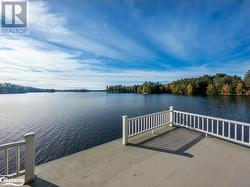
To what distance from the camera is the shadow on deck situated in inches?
151

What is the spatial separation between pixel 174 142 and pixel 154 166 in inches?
61.2

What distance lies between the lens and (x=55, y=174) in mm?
2707

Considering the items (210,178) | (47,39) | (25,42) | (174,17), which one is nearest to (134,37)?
(174,17)

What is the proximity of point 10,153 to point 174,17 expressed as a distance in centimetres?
1192

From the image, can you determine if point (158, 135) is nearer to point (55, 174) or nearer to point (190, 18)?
point (55, 174)

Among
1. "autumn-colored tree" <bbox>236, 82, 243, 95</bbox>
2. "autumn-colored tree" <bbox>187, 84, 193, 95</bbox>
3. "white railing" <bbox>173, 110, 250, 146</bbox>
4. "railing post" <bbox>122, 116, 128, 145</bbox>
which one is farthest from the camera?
"autumn-colored tree" <bbox>187, 84, 193, 95</bbox>

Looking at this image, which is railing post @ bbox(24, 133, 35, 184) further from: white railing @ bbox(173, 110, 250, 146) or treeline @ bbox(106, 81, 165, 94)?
treeline @ bbox(106, 81, 165, 94)

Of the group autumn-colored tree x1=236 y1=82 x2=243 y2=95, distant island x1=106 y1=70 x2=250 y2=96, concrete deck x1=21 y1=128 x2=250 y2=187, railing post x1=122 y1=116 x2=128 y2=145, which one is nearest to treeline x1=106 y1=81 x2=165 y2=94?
distant island x1=106 y1=70 x2=250 y2=96

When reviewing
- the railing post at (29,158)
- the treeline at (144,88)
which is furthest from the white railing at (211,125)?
the treeline at (144,88)

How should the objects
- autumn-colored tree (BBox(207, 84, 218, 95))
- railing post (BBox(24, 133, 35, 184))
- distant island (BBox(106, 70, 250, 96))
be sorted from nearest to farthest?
railing post (BBox(24, 133, 35, 184)) < distant island (BBox(106, 70, 250, 96)) < autumn-colored tree (BBox(207, 84, 218, 95))

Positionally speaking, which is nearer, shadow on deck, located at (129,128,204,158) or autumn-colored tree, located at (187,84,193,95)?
shadow on deck, located at (129,128,204,158)

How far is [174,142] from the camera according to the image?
170 inches

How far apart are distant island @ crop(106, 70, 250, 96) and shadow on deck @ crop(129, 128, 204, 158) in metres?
52.9

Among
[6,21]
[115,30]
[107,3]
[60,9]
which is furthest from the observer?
[115,30]
